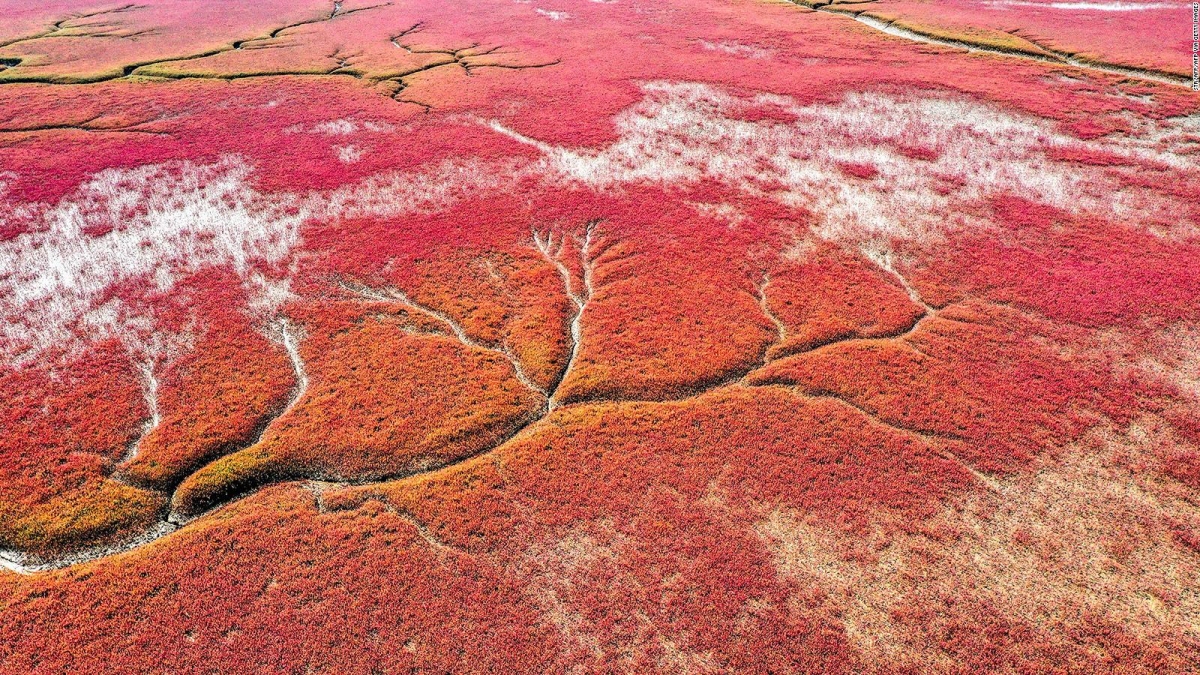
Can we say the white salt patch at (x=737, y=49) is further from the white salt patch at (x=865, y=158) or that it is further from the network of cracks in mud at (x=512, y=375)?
the network of cracks in mud at (x=512, y=375)

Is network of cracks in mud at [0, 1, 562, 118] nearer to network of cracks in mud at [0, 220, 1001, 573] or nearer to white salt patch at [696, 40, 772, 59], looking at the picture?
white salt patch at [696, 40, 772, 59]

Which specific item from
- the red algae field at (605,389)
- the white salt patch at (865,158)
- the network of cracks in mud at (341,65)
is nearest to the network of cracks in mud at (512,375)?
the red algae field at (605,389)

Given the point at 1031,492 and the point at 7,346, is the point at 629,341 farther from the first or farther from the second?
the point at 7,346

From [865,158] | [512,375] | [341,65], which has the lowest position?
[512,375]

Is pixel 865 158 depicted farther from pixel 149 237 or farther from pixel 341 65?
pixel 341 65

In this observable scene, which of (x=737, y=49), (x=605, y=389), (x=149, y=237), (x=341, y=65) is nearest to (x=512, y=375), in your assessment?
(x=605, y=389)

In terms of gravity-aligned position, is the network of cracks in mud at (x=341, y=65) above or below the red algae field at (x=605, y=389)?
above
